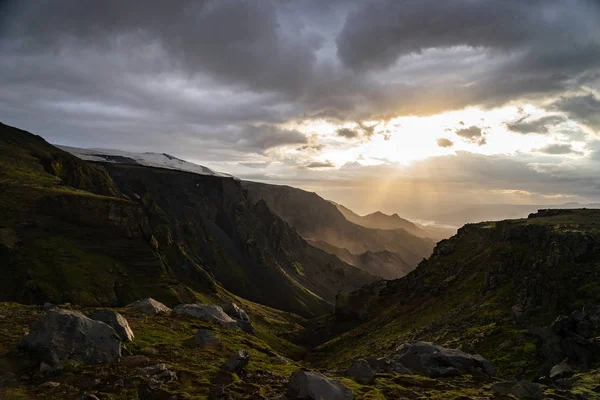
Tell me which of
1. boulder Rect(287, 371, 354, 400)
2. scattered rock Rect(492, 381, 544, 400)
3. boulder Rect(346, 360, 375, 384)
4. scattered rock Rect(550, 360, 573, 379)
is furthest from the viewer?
scattered rock Rect(550, 360, 573, 379)

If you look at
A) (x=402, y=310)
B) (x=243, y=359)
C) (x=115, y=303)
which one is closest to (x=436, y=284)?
(x=402, y=310)

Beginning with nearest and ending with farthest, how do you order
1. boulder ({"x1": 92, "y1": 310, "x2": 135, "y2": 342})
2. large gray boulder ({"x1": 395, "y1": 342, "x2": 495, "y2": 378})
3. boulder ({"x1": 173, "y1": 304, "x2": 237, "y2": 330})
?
boulder ({"x1": 92, "y1": 310, "x2": 135, "y2": 342}) → large gray boulder ({"x1": 395, "y1": 342, "x2": 495, "y2": 378}) → boulder ({"x1": 173, "y1": 304, "x2": 237, "y2": 330})

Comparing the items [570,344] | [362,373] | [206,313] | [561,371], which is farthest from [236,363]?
[570,344]

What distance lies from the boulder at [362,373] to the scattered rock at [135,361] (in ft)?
49.4

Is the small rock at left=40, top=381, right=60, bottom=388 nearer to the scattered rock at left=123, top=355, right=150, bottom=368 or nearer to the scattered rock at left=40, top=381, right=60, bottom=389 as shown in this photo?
the scattered rock at left=40, top=381, right=60, bottom=389

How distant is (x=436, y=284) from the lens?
92.4 meters

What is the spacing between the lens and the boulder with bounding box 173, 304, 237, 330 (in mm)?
41031

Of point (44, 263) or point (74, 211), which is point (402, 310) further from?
point (74, 211)

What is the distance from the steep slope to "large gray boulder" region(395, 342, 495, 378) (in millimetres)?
5096

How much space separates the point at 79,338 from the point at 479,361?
31787 millimetres

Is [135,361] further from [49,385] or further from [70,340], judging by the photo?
[49,385]

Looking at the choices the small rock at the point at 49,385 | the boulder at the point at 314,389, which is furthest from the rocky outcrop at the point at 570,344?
the small rock at the point at 49,385

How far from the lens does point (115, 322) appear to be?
2627 centimetres

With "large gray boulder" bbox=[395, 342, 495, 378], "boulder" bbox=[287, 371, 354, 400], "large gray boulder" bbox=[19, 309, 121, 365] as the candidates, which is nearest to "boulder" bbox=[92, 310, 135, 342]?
"large gray boulder" bbox=[19, 309, 121, 365]
